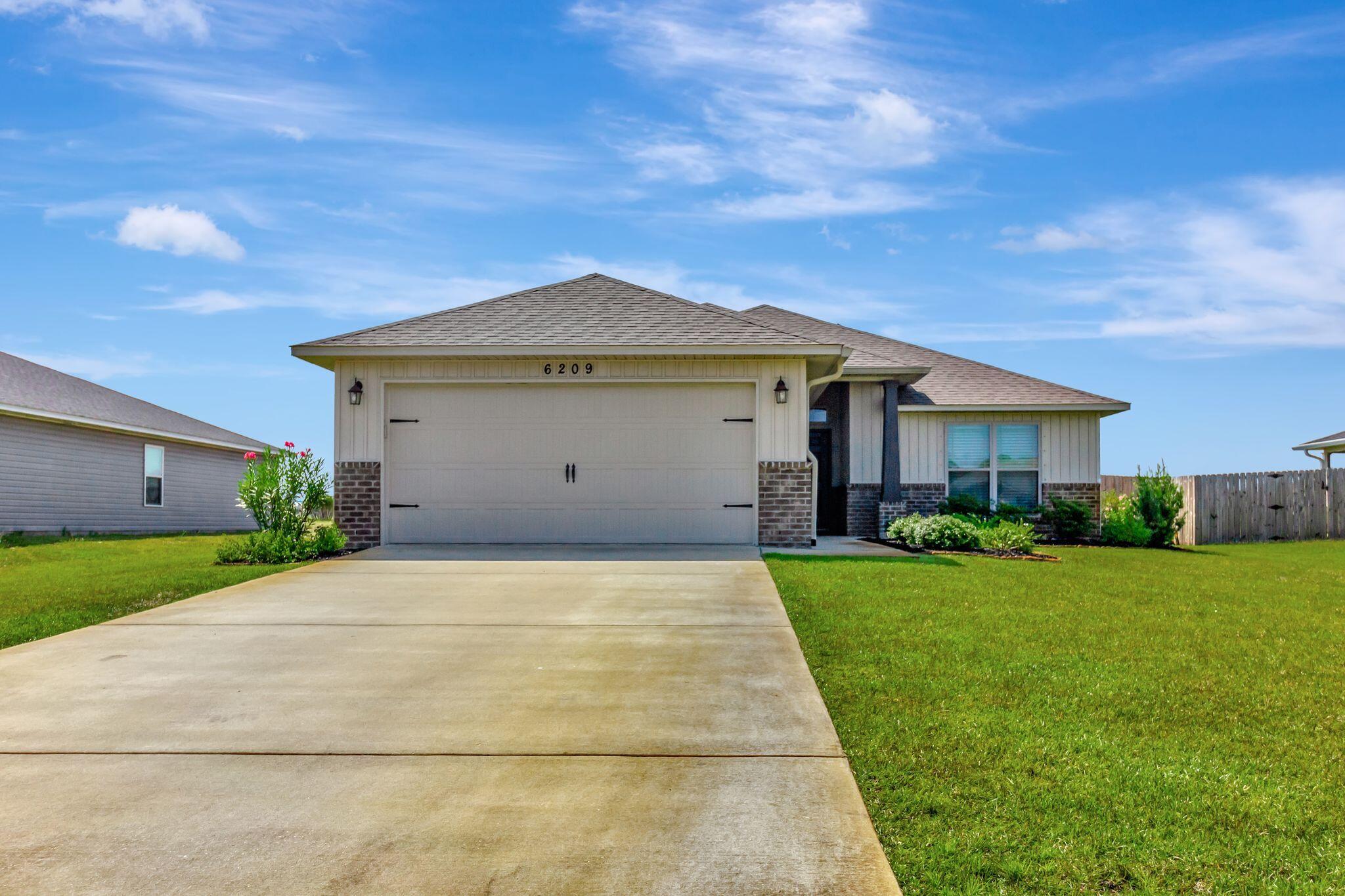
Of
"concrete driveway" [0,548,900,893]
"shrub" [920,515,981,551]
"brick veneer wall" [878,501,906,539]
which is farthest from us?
"brick veneer wall" [878,501,906,539]

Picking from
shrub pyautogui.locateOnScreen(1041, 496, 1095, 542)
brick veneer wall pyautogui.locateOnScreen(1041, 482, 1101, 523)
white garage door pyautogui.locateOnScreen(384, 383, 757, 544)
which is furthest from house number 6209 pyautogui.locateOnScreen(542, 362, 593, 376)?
brick veneer wall pyautogui.locateOnScreen(1041, 482, 1101, 523)

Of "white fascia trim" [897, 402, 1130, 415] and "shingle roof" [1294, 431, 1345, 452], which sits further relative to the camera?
"shingle roof" [1294, 431, 1345, 452]

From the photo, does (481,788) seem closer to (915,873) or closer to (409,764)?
(409,764)

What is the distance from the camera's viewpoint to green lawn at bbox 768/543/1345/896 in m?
2.94

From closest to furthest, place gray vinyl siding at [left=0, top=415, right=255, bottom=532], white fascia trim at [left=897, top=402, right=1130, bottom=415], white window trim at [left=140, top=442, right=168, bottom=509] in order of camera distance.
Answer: white fascia trim at [left=897, top=402, right=1130, bottom=415]
gray vinyl siding at [left=0, top=415, right=255, bottom=532]
white window trim at [left=140, top=442, right=168, bottom=509]

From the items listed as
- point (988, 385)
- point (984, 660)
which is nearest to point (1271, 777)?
point (984, 660)

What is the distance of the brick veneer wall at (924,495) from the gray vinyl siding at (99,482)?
14.7m

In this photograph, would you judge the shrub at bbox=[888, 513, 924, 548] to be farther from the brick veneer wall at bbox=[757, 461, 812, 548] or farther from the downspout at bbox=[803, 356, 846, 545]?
the brick veneer wall at bbox=[757, 461, 812, 548]

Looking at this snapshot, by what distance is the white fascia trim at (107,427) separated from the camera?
1708 centimetres

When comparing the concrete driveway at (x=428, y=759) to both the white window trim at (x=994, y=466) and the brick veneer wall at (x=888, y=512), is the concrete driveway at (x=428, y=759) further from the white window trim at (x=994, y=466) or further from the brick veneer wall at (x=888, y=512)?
the white window trim at (x=994, y=466)

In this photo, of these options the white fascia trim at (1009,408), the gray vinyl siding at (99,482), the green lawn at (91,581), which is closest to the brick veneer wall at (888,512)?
the white fascia trim at (1009,408)

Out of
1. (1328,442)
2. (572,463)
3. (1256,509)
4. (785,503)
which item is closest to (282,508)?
(572,463)

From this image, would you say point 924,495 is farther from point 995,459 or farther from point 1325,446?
point 1325,446

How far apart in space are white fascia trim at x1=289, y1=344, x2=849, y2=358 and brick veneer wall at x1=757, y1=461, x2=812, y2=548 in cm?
157
